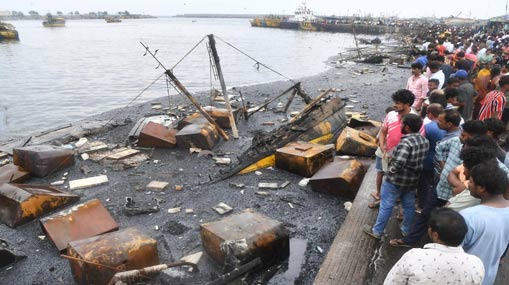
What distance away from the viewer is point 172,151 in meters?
8.30

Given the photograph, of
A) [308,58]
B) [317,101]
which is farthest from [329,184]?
[308,58]

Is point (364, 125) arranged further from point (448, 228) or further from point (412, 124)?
point (448, 228)

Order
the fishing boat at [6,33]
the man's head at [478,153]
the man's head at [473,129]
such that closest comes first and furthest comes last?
the man's head at [478,153] < the man's head at [473,129] < the fishing boat at [6,33]

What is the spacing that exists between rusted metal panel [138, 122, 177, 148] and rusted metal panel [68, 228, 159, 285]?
455cm

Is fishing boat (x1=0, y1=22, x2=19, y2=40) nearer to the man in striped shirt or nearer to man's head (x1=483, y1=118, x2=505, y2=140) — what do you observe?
the man in striped shirt

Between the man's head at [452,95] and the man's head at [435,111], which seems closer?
the man's head at [435,111]

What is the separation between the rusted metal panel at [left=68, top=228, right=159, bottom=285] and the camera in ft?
11.8

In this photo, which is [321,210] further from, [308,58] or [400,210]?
[308,58]

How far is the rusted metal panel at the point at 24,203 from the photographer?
16.9ft

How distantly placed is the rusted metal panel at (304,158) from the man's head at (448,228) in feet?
14.4

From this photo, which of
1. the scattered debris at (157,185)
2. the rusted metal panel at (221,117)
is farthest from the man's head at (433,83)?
the rusted metal panel at (221,117)

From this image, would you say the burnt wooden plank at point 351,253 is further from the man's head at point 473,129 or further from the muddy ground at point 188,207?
the man's head at point 473,129

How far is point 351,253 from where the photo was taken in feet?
12.2

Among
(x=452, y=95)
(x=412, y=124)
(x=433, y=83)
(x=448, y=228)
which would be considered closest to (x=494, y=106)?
(x=452, y=95)
